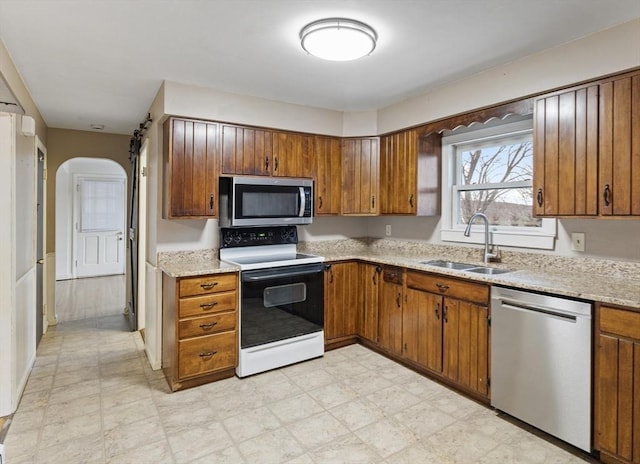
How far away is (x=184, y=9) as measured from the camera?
74.9 inches

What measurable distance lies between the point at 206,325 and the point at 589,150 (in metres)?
2.81

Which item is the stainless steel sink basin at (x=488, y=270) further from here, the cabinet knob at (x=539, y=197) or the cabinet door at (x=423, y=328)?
the cabinet knob at (x=539, y=197)

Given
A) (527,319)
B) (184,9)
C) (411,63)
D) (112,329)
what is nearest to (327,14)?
(184,9)

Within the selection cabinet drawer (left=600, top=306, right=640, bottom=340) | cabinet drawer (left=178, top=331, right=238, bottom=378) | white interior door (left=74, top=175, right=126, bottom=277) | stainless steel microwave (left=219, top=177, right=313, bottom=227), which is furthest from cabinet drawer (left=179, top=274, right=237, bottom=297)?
white interior door (left=74, top=175, right=126, bottom=277)

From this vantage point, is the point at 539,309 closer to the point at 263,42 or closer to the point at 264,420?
the point at 264,420

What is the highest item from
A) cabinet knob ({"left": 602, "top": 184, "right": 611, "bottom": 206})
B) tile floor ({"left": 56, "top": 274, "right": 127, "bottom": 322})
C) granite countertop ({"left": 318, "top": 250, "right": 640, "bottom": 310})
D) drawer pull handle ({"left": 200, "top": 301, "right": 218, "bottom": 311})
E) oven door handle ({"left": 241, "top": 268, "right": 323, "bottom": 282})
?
cabinet knob ({"left": 602, "top": 184, "right": 611, "bottom": 206})

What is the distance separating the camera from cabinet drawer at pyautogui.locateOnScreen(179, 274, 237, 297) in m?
2.76

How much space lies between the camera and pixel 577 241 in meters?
2.56

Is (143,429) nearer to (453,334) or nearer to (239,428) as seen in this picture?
(239,428)

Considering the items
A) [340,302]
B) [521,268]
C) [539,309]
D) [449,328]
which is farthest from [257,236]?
[539,309]

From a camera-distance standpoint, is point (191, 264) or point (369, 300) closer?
point (191, 264)

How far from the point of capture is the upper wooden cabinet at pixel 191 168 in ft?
9.72

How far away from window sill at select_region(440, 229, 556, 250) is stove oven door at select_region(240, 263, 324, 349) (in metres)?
1.23

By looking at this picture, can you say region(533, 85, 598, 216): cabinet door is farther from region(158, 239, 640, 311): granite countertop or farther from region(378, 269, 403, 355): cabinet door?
region(378, 269, 403, 355): cabinet door
